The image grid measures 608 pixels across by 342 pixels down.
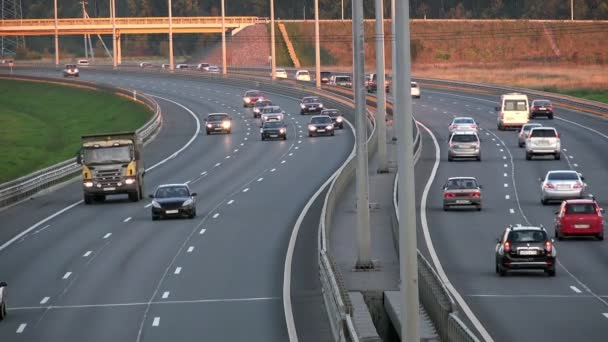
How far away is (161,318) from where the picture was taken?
115 feet

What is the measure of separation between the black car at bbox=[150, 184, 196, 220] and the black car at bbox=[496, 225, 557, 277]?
18.6 m

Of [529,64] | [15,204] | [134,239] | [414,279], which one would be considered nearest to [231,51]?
[529,64]

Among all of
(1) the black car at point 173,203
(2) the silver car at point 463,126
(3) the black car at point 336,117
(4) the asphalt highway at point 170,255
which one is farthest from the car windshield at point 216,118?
(1) the black car at point 173,203

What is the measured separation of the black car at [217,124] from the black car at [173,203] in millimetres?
43845

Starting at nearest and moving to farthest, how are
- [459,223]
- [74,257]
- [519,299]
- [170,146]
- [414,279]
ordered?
[414,279] < [519,299] < [74,257] < [459,223] < [170,146]

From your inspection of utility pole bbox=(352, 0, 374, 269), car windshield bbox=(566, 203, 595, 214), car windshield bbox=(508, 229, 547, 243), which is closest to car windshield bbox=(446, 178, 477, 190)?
car windshield bbox=(566, 203, 595, 214)

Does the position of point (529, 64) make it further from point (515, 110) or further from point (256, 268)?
point (256, 268)

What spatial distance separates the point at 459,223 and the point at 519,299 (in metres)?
18.8

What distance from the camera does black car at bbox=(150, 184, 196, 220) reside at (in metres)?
56.9

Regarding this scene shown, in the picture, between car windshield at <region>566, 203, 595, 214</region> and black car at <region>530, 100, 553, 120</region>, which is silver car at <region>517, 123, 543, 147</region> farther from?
car windshield at <region>566, 203, 595, 214</region>

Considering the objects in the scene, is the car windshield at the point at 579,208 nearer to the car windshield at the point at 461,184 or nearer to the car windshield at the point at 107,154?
the car windshield at the point at 461,184

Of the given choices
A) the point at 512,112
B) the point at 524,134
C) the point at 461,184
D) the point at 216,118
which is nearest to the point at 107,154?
the point at 461,184

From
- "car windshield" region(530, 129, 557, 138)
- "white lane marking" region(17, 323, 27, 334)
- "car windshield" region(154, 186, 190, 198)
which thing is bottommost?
"white lane marking" region(17, 323, 27, 334)

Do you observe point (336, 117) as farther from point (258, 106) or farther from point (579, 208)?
→ point (579, 208)
